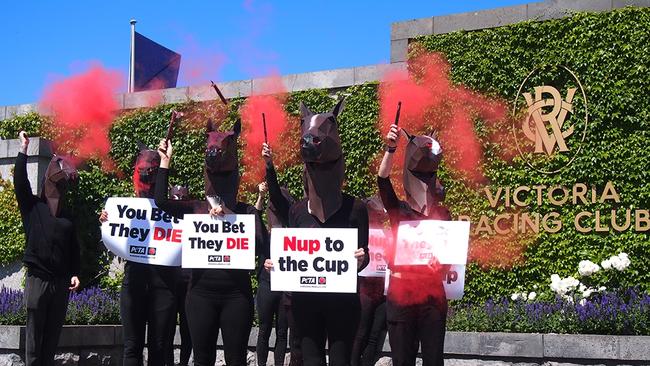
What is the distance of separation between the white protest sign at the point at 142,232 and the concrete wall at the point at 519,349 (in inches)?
83.9

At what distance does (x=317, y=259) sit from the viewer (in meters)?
7.16

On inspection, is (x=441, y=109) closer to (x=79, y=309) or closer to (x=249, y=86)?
(x=249, y=86)

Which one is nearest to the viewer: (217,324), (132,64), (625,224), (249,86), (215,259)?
(217,324)

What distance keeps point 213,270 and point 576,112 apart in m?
7.40

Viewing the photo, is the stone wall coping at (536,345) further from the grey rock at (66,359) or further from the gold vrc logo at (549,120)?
the gold vrc logo at (549,120)

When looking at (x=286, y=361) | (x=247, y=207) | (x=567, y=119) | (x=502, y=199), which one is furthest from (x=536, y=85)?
(x=247, y=207)

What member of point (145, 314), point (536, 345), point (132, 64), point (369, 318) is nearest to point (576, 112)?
point (536, 345)

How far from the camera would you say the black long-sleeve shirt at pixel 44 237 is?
28.8 ft

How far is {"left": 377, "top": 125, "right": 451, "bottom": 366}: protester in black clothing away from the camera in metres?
7.10

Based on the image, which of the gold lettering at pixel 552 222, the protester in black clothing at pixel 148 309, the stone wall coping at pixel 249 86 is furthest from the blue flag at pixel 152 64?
the protester in black clothing at pixel 148 309

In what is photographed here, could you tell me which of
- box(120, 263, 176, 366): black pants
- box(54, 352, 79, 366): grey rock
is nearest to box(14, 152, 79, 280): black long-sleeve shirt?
box(120, 263, 176, 366): black pants

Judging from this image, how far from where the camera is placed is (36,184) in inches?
602

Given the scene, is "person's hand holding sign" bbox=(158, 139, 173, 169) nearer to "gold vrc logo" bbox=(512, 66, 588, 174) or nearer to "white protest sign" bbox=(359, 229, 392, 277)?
"white protest sign" bbox=(359, 229, 392, 277)

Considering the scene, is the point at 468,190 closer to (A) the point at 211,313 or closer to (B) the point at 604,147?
(B) the point at 604,147
